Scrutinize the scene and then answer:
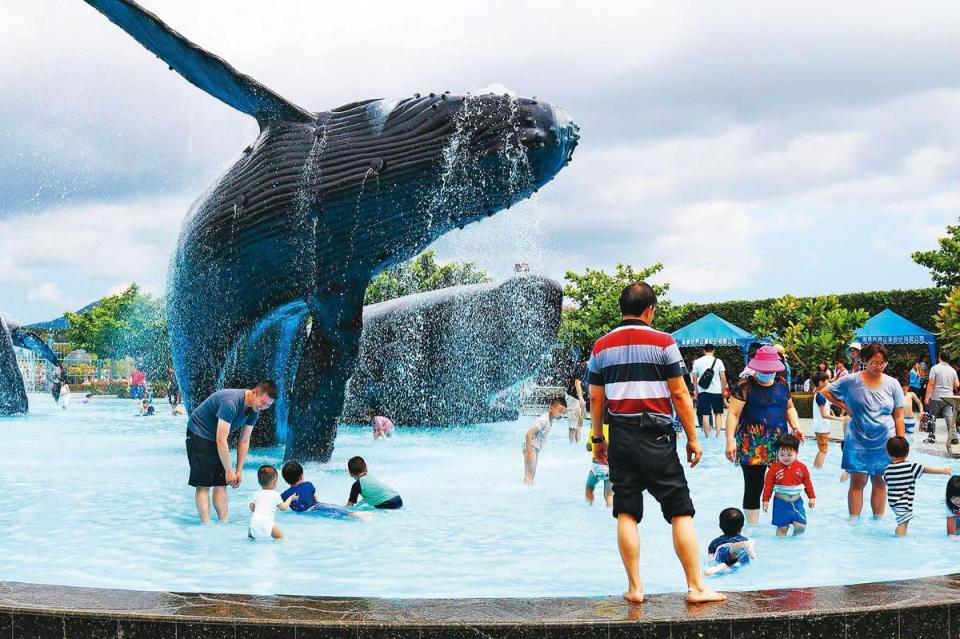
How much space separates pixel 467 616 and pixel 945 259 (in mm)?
33765

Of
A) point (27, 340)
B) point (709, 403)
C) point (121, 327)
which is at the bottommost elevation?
point (709, 403)

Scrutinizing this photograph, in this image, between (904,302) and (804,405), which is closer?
(804,405)

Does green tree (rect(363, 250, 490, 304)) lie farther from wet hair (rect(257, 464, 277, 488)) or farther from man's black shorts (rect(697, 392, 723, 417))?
wet hair (rect(257, 464, 277, 488))

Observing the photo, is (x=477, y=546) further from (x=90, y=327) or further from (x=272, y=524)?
(x=90, y=327)

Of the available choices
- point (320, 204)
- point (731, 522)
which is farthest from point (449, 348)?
point (731, 522)

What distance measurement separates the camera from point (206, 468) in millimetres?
8258

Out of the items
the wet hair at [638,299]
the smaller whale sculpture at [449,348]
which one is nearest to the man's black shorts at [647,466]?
the wet hair at [638,299]

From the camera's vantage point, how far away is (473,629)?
438 centimetres

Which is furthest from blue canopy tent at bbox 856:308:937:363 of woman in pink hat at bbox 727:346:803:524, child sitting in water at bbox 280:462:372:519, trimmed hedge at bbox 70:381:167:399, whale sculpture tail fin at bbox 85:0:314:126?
trimmed hedge at bbox 70:381:167:399

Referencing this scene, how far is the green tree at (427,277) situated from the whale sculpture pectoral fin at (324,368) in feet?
115

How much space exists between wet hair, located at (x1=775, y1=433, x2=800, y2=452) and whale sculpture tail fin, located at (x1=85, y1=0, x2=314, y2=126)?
6.61 metres

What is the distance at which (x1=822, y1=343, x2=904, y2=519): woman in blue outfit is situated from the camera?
27.0 ft

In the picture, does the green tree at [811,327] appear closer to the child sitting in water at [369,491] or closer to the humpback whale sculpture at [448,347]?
the humpback whale sculpture at [448,347]

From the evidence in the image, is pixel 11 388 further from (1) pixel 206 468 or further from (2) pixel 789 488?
(2) pixel 789 488
